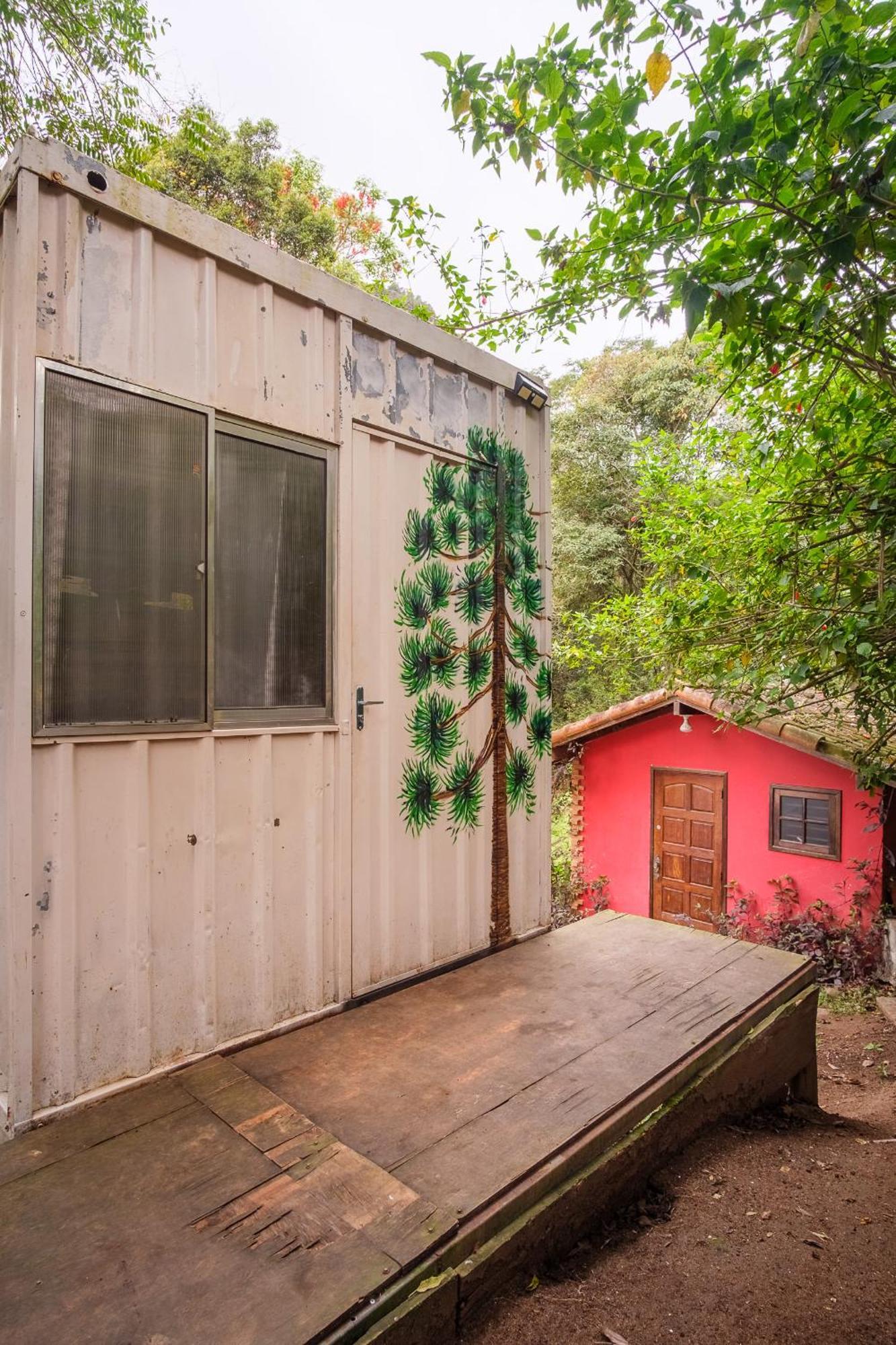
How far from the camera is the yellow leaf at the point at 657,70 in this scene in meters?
2.35

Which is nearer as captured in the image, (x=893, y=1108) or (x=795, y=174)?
(x=795, y=174)

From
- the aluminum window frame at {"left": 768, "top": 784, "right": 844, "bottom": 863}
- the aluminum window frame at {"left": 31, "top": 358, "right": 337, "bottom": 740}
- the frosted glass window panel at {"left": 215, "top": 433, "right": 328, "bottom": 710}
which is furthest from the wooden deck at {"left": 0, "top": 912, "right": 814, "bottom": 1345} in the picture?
the aluminum window frame at {"left": 768, "top": 784, "right": 844, "bottom": 863}

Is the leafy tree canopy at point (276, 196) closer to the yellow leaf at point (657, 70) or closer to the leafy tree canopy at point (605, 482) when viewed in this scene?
the leafy tree canopy at point (605, 482)

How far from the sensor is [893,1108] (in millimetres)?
3848

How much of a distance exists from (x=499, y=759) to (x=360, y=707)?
0.86 metres

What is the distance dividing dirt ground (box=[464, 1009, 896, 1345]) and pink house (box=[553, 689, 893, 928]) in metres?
5.03

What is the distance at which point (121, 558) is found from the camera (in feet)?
6.51

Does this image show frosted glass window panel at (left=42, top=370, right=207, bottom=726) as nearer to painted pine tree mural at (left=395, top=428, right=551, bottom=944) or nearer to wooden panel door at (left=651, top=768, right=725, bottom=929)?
painted pine tree mural at (left=395, top=428, right=551, bottom=944)

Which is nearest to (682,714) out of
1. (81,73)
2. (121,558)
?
(121,558)

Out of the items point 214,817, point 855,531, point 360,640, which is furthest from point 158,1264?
Result: point 855,531

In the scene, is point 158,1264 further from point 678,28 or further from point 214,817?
point 678,28

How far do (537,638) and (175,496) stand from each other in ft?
6.10

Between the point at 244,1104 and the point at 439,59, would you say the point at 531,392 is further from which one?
the point at 244,1104

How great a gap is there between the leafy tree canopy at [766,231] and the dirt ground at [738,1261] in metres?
2.13
